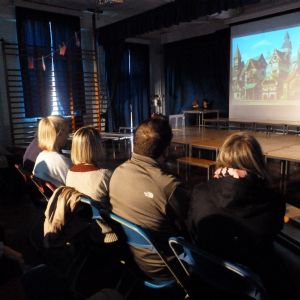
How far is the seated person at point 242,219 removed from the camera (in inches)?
43.7

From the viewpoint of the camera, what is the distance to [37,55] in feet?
18.9

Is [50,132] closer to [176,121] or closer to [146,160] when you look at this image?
[146,160]

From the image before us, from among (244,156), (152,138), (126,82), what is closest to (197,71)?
(126,82)

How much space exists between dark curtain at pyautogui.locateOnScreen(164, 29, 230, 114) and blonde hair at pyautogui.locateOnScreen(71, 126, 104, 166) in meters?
6.19

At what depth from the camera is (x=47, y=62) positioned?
5918mm

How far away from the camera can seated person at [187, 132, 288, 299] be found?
111cm

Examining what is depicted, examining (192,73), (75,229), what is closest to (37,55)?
(192,73)

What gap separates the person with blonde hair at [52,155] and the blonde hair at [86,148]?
0.43 m

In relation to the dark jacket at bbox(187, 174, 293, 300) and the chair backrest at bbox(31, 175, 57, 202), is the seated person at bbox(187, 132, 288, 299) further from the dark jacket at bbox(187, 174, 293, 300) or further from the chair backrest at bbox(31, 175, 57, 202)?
the chair backrest at bbox(31, 175, 57, 202)

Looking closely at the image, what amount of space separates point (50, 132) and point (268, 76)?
5.23 meters

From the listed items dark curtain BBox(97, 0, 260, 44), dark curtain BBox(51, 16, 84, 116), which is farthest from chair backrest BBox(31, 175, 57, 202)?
dark curtain BBox(51, 16, 84, 116)

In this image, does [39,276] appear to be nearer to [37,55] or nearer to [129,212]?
[129,212]

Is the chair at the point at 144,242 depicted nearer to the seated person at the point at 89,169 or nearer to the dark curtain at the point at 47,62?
the seated person at the point at 89,169

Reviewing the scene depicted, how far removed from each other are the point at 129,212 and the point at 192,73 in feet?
24.3
